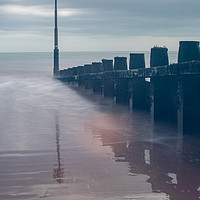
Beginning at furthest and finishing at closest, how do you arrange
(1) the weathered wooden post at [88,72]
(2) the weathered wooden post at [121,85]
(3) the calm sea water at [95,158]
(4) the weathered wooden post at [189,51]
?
(1) the weathered wooden post at [88,72] → (2) the weathered wooden post at [121,85] → (4) the weathered wooden post at [189,51] → (3) the calm sea water at [95,158]

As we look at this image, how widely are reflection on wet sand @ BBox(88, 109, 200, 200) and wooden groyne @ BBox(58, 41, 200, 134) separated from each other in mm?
437

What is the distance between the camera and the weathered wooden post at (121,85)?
1455 centimetres

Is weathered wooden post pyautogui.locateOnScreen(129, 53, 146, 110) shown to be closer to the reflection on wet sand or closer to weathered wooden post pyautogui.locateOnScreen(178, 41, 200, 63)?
the reflection on wet sand

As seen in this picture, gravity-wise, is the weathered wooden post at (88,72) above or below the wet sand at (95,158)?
above

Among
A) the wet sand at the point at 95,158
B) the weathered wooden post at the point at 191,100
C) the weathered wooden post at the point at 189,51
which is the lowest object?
the wet sand at the point at 95,158

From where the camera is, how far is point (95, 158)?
7.57 meters

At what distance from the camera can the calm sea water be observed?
589 centimetres

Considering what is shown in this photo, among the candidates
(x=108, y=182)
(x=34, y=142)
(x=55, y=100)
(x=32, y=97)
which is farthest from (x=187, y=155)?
(x=32, y=97)

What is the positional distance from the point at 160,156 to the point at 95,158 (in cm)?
114

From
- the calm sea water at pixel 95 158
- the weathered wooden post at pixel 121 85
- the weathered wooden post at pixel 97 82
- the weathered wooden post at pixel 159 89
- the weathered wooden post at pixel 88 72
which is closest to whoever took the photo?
the calm sea water at pixel 95 158

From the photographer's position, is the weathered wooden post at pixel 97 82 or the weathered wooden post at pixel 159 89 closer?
the weathered wooden post at pixel 159 89

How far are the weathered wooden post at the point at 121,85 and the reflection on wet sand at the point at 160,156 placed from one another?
329cm

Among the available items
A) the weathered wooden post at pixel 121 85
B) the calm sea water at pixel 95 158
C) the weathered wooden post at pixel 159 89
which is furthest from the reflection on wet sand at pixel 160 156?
the weathered wooden post at pixel 121 85

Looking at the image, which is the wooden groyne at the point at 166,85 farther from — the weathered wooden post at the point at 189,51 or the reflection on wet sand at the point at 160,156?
the reflection on wet sand at the point at 160,156
